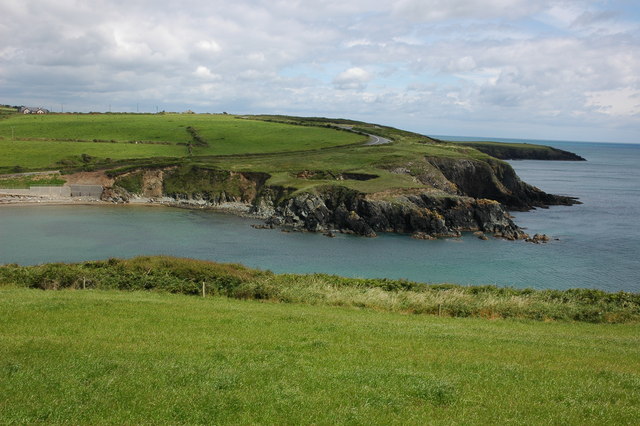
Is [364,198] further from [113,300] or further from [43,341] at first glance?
[43,341]

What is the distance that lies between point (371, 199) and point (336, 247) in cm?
1625

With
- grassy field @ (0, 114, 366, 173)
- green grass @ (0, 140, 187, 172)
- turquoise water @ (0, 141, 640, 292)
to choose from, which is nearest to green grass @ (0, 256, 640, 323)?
turquoise water @ (0, 141, 640, 292)

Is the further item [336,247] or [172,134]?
[172,134]

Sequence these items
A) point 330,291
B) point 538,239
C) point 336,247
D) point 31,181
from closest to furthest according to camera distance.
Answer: point 330,291
point 336,247
point 538,239
point 31,181

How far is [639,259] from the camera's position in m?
63.2

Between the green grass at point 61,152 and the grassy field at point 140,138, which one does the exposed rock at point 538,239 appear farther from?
the green grass at point 61,152

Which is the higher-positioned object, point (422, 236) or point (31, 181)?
point (31, 181)

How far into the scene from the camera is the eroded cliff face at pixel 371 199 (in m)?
79.5

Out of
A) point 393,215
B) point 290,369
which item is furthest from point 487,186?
point 290,369

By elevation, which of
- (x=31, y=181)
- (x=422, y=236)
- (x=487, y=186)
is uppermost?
(x=487, y=186)

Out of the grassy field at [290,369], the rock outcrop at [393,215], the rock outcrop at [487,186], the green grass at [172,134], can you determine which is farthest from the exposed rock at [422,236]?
the green grass at [172,134]

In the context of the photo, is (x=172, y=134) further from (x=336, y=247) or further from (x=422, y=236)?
(x=422, y=236)

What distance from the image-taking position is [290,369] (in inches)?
565

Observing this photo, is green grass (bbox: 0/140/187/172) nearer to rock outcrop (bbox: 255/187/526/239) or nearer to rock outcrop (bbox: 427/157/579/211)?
rock outcrop (bbox: 255/187/526/239)
